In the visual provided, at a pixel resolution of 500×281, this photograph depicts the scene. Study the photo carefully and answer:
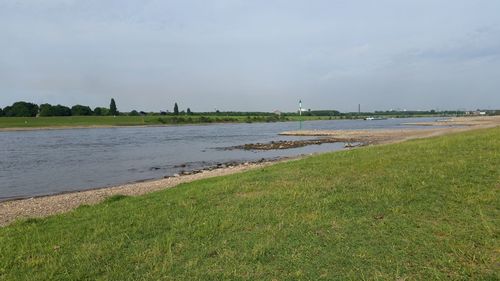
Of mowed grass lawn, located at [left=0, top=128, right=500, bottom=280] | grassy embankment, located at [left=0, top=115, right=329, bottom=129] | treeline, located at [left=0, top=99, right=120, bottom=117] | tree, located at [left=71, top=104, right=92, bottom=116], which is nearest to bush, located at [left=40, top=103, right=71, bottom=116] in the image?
treeline, located at [left=0, top=99, right=120, bottom=117]

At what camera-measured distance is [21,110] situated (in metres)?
151

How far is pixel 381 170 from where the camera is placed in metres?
12.8

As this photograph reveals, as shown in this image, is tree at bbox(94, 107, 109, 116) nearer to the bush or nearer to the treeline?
the treeline

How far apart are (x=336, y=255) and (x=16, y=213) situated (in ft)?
43.5


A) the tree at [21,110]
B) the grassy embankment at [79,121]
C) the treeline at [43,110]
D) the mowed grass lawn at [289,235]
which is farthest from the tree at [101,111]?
the mowed grass lawn at [289,235]

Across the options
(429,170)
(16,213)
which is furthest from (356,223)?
(16,213)

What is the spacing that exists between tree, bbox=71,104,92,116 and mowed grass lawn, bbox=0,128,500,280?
174 m

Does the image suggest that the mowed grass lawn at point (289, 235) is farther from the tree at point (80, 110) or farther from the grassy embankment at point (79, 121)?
the tree at point (80, 110)

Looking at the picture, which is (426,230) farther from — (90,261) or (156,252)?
(90,261)

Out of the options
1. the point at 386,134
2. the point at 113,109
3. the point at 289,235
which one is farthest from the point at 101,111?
the point at 289,235

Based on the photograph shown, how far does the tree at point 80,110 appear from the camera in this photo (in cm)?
16991

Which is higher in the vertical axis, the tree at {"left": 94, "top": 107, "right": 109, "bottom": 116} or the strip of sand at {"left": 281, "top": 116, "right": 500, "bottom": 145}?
the tree at {"left": 94, "top": 107, "right": 109, "bottom": 116}

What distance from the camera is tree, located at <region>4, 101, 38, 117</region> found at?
493 ft

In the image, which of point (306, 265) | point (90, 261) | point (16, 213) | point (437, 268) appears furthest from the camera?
point (16, 213)
